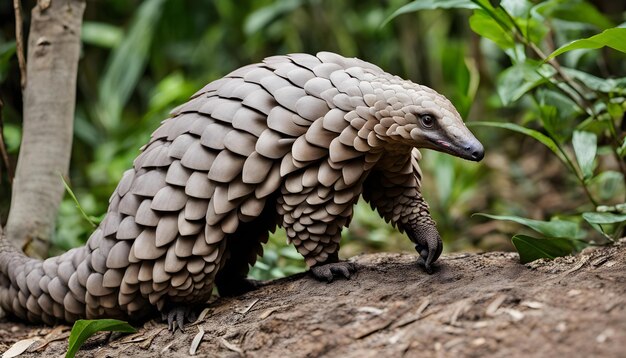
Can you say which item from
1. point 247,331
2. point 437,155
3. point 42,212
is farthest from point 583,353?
point 437,155

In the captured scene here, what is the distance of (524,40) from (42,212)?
1993mm

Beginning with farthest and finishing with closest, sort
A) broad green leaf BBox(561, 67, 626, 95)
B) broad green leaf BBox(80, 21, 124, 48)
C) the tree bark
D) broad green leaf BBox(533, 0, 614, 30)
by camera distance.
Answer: broad green leaf BBox(80, 21, 124, 48), broad green leaf BBox(533, 0, 614, 30), the tree bark, broad green leaf BBox(561, 67, 626, 95)

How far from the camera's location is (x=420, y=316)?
Result: 1966 millimetres

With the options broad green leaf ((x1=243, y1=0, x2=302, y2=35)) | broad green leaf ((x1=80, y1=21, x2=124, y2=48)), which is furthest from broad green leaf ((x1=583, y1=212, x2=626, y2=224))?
broad green leaf ((x1=80, y1=21, x2=124, y2=48))

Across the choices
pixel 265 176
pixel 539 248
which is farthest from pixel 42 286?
pixel 539 248

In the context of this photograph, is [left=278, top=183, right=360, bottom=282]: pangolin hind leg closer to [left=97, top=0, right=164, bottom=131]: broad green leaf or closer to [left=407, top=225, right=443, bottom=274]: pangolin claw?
[left=407, top=225, right=443, bottom=274]: pangolin claw

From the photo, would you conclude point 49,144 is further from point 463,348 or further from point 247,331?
point 463,348

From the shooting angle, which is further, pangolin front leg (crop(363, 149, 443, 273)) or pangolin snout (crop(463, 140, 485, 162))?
pangolin front leg (crop(363, 149, 443, 273))

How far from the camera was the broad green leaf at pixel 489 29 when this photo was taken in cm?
277

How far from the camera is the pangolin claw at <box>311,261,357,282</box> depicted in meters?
2.35

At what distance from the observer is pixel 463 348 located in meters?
1.76

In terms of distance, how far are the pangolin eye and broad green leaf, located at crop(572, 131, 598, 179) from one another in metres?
0.84

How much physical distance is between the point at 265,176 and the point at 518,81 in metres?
1.13

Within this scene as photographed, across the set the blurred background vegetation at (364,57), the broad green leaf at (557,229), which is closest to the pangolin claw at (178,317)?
the blurred background vegetation at (364,57)
